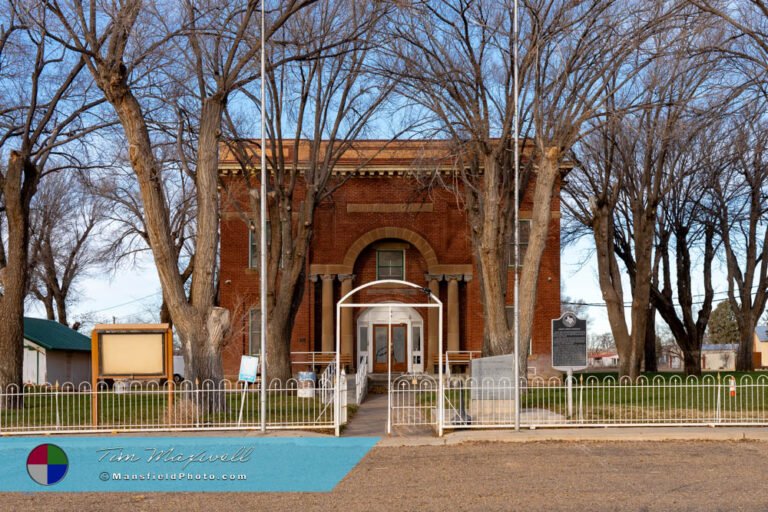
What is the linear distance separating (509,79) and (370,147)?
15.3m

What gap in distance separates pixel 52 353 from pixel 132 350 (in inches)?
1000

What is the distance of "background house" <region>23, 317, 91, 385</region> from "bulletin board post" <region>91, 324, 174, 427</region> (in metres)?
23.4

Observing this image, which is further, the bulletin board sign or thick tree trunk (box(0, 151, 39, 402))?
thick tree trunk (box(0, 151, 39, 402))

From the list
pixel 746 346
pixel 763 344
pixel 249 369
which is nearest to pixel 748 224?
pixel 746 346

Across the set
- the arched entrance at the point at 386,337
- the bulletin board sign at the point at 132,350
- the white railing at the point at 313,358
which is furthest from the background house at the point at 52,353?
the bulletin board sign at the point at 132,350

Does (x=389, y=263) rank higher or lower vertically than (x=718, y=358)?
higher

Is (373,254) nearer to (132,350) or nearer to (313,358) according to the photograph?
(313,358)

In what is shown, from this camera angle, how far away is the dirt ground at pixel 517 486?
11406 millimetres

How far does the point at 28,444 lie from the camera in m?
16.7

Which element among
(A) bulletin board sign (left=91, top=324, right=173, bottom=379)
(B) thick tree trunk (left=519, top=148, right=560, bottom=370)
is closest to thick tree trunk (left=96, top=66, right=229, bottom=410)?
(A) bulletin board sign (left=91, top=324, right=173, bottom=379)

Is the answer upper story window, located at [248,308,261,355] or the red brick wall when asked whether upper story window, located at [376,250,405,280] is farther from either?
upper story window, located at [248,308,261,355]

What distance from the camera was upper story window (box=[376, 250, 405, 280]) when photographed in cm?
4134

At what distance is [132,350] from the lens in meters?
19.0

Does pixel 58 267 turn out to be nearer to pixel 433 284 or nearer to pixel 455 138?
pixel 433 284
